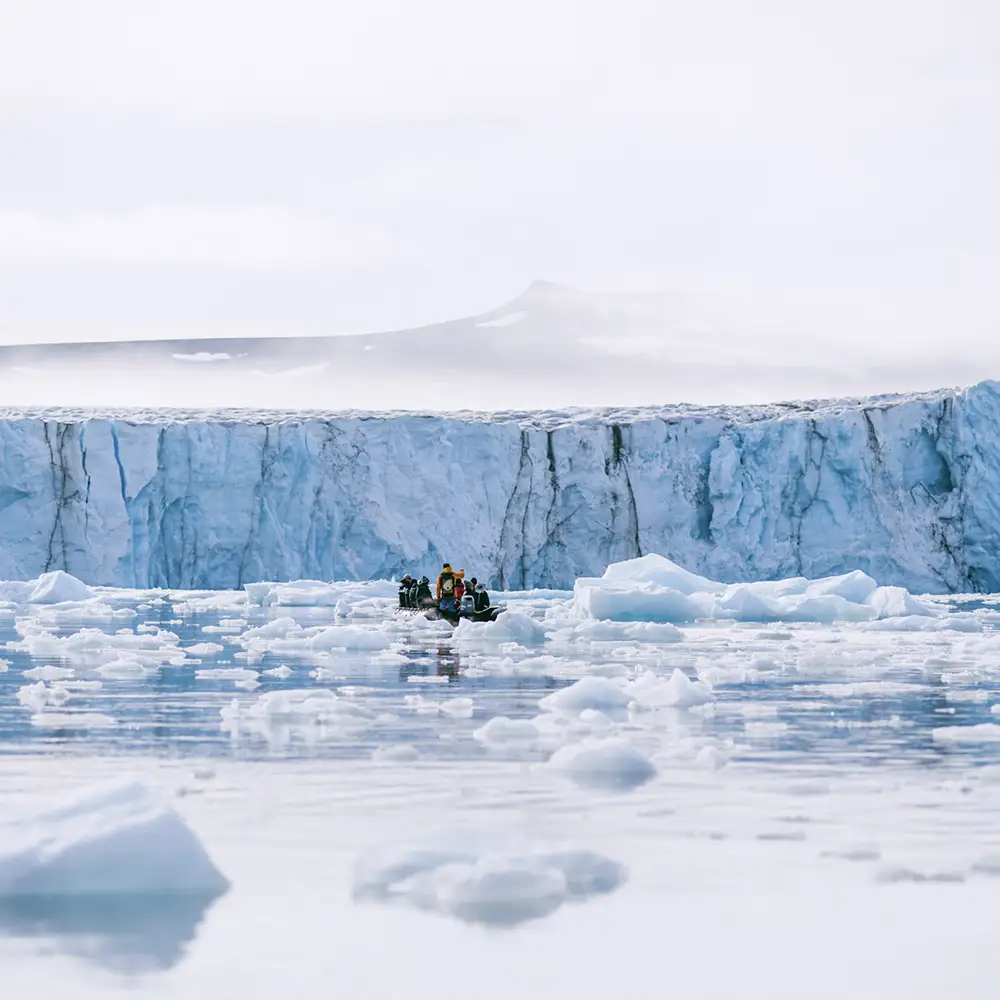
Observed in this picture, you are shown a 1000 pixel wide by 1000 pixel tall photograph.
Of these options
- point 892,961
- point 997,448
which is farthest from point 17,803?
point 997,448

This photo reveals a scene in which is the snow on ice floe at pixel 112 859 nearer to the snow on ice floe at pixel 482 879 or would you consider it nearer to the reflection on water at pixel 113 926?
the reflection on water at pixel 113 926

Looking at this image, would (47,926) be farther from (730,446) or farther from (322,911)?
(730,446)

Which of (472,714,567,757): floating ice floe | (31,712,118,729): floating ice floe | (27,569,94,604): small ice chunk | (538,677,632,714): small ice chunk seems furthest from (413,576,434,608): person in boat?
(472,714,567,757): floating ice floe

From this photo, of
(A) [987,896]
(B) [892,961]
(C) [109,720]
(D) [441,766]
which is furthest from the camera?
(C) [109,720]

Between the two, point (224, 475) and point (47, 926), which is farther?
point (224, 475)

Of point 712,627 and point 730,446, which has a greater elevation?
point 730,446

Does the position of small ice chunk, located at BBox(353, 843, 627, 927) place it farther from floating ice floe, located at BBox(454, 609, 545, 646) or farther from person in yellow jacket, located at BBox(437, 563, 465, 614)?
person in yellow jacket, located at BBox(437, 563, 465, 614)

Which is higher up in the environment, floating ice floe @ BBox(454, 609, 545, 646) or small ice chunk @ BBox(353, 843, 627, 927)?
small ice chunk @ BBox(353, 843, 627, 927)

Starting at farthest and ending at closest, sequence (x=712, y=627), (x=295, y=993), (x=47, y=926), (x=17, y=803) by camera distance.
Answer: (x=712, y=627) < (x=17, y=803) < (x=47, y=926) < (x=295, y=993)
